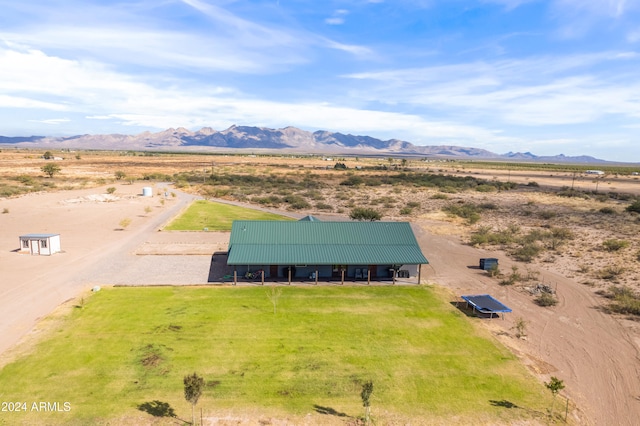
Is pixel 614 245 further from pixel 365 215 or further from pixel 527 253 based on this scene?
pixel 365 215

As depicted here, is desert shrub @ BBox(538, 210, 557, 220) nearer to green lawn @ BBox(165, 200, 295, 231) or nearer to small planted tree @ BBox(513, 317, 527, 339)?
green lawn @ BBox(165, 200, 295, 231)

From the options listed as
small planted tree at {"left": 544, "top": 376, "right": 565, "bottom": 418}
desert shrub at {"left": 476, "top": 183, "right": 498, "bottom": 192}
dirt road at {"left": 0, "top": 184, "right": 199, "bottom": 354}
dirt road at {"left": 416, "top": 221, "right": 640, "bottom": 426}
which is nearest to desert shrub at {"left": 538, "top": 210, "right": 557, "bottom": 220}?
dirt road at {"left": 416, "top": 221, "right": 640, "bottom": 426}

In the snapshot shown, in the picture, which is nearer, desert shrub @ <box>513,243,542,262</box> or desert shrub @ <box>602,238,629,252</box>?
desert shrub @ <box>513,243,542,262</box>

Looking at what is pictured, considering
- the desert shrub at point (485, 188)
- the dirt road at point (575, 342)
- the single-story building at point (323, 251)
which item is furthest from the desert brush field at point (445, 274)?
the desert shrub at point (485, 188)

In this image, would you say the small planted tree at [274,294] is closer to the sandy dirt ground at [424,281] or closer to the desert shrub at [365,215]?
the sandy dirt ground at [424,281]

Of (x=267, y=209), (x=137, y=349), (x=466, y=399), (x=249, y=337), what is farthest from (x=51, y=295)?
(x=267, y=209)

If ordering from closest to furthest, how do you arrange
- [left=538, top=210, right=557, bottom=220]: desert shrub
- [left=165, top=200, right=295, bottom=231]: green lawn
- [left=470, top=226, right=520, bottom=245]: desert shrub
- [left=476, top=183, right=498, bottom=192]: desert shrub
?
[left=470, top=226, right=520, bottom=245]: desert shrub < [left=165, top=200, right=295, bottom=231]: green lawn < [left=538, top=210, right=557, bottom=220]: desert shrub < [left=476, top=183, right=498, bottom=192]: desert shrub
